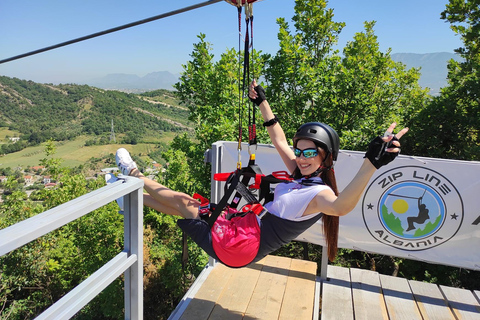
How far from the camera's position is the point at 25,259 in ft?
33.7

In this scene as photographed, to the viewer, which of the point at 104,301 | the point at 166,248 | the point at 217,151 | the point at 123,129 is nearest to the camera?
the point at 217,151

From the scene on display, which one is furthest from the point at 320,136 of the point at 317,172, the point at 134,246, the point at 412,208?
the point at 134,246

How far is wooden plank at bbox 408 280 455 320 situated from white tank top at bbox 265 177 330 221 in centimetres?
150

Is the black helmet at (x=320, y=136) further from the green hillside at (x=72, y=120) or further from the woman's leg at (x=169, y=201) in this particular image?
the green hillside at (x=72, y=120)

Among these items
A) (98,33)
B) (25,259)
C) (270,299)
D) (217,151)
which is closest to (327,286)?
(270,299)

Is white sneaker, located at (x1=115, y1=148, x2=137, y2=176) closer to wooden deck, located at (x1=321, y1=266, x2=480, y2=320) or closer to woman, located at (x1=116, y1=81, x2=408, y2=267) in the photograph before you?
woman, located at (x1=116, y1=81, x2=408, y2=267)

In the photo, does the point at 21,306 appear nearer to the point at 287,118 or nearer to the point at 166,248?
the point at 166,248

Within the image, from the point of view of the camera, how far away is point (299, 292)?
2955mm

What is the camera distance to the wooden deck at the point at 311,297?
8.84ft

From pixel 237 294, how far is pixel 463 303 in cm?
193

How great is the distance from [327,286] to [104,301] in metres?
6.22

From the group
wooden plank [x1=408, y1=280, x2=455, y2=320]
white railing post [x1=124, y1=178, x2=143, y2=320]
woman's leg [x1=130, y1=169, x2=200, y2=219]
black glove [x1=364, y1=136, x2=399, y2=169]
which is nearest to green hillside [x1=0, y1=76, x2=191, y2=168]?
woman's leg [x1=130, y1=169, x2=200, y2=219]

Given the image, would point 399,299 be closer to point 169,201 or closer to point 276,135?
point 276,135

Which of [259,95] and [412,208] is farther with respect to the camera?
[412,208]
